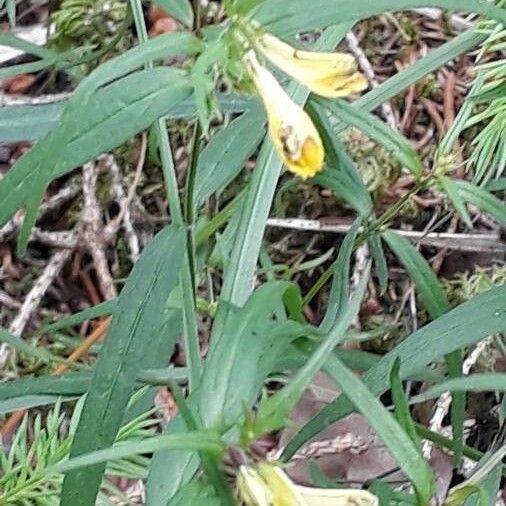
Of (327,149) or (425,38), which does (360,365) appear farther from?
(425,38)

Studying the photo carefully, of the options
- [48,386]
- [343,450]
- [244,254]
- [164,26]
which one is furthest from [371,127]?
[164,26]

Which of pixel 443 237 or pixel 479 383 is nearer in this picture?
pixel 479 383

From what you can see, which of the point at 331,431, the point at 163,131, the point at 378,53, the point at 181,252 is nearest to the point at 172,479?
the point at 181,252

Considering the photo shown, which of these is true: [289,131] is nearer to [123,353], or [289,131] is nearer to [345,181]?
[123,353]

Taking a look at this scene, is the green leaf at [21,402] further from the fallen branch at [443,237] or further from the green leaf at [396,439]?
the fallen branch at [443,237]

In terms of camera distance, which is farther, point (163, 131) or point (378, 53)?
point (378, 53)

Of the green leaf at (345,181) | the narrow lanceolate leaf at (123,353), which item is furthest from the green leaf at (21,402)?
the green leaf at (345,181)

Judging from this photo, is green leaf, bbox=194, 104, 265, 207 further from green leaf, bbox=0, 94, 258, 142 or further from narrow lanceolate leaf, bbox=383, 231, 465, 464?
narrow lanceolate leaf, bbox=383, 231, 465, 464

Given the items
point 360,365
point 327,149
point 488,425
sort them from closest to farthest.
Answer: point 327,149 < point 360,365 < point 488,425
